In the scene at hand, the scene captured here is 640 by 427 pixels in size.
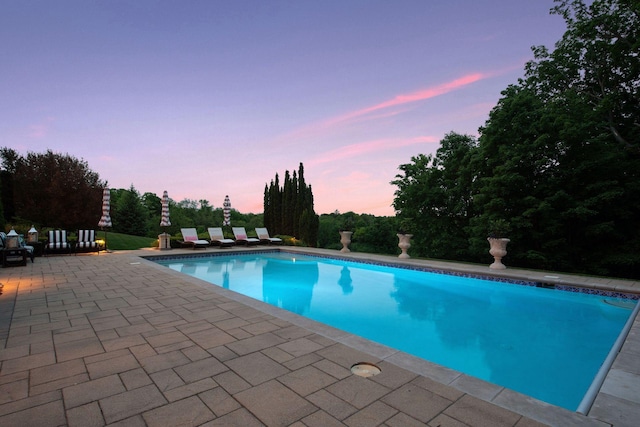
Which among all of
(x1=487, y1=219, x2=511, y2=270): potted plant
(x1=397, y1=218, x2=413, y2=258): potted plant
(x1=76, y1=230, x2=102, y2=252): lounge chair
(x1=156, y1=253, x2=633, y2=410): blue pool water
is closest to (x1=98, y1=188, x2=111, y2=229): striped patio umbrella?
(x1=76, y1=230, x2=102, y2=252): lounge chair

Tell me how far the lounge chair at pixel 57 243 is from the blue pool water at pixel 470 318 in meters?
4.67

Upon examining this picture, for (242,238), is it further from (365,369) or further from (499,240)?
(365,369)

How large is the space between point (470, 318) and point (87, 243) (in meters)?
12.4

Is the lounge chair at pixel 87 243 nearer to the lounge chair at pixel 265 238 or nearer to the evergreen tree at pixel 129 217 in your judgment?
the lounge chair at pixel 265 238

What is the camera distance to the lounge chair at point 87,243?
34.9ft

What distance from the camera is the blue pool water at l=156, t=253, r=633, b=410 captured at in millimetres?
3418

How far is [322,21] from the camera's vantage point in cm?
1069

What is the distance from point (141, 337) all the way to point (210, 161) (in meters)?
17.1

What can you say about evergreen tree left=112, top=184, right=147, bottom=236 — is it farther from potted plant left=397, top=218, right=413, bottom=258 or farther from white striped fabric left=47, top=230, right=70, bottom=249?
potted plant left=397, top=218, right=413, bottom=258

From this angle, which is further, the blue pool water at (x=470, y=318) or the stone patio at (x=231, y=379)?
the blue pool water at (x=470, y=318)

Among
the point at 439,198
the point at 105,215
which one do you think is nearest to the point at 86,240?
the point at 105,215

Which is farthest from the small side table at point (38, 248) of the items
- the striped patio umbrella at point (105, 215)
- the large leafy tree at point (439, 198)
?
the large leafy tree at point (439, 198)

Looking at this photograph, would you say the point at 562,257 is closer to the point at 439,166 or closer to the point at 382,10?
the point at 439,166

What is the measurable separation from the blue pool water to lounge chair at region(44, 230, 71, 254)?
15.3 feet
